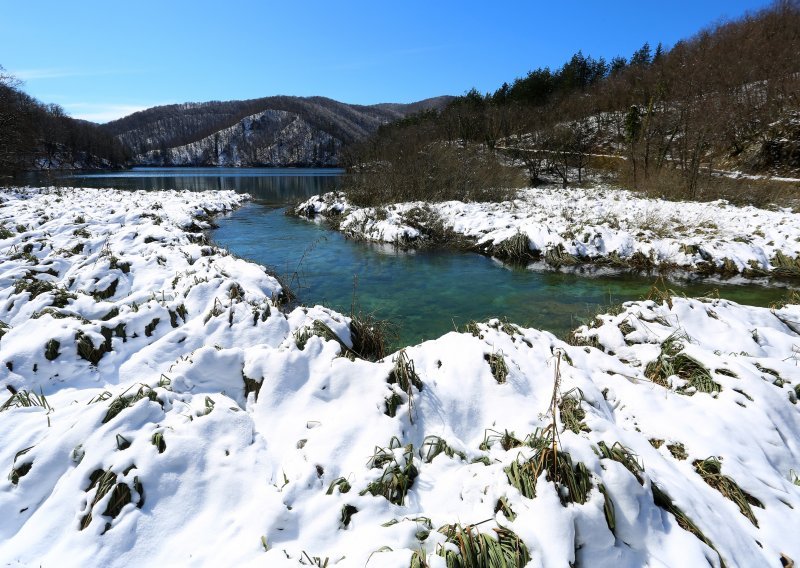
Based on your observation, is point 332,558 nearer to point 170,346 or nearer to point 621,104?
point 170,346

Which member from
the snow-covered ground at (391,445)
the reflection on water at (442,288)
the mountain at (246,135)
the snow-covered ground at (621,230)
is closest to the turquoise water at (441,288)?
the reflection on water at (442,288)

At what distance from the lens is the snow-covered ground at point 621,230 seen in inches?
455

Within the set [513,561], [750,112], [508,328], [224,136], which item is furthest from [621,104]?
[224,136]

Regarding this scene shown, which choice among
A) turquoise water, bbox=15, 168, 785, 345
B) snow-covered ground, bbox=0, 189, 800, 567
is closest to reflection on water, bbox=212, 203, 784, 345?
turquoise water, bbox=15, 168, 785, 345

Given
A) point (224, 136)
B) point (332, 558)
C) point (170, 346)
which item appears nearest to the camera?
point (332, 558)

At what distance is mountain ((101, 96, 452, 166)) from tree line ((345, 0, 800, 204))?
8575 cm

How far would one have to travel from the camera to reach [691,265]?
11.7 metres

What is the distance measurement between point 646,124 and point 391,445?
96.7 feet

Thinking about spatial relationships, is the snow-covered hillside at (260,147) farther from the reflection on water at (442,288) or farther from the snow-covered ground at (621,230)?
the reflection on water at (442,288)

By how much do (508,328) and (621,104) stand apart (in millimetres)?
54957

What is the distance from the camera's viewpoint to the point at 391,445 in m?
3.29

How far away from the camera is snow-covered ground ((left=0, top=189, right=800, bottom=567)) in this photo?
245 cm

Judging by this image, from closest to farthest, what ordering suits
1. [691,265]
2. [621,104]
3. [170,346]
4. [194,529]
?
1. [194,529]
2. [170,346]
3. [691,265]
4. [621,104]

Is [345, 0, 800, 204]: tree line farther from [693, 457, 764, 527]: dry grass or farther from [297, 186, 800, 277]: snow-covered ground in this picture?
[693, 457, 764, 527]: dry grass
